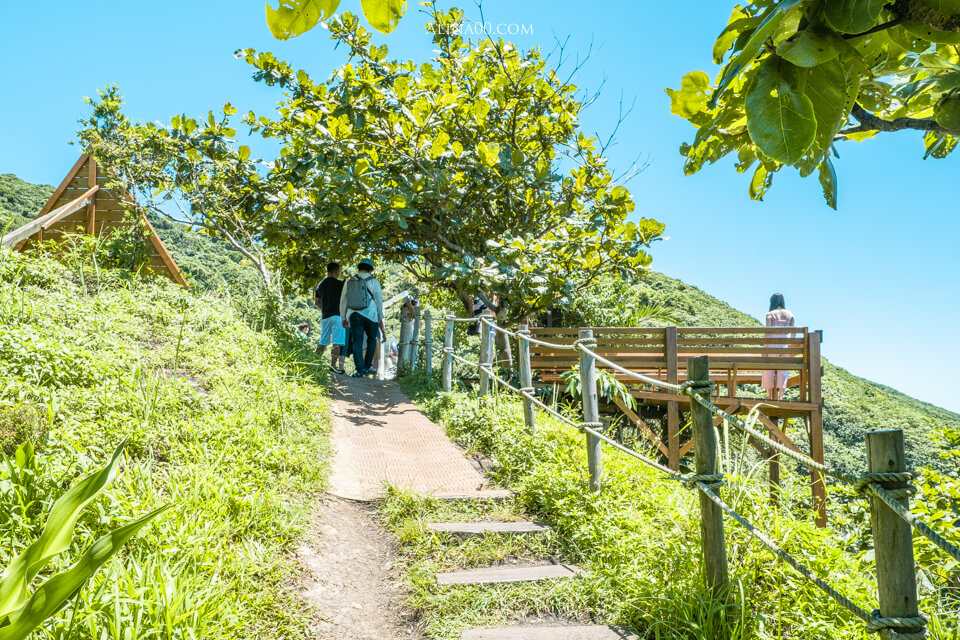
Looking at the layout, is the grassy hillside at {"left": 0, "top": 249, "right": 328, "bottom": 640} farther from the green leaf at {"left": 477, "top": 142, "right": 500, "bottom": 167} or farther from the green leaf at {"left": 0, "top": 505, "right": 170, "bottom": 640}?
the green leaf at {"left": 477, "top": 142, "right": 500, "bottom": 167}

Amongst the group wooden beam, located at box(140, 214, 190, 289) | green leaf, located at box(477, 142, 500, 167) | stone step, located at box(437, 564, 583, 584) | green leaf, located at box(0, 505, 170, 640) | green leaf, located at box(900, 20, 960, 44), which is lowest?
stone step, located at box(437, 564, 583, 584)

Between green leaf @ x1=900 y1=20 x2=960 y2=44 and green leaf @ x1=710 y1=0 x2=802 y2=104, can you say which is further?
green leaf @ x1=900 y1=20 x2=960 y2=44

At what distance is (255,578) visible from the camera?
9.14 ft

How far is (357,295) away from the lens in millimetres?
8508

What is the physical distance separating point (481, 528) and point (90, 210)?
10.0 metres

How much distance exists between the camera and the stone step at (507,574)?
3080 mm

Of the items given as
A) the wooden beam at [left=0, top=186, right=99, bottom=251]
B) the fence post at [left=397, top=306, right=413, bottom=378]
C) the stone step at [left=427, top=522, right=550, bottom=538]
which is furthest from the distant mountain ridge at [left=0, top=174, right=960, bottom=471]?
the stone step at [left=427, top=522, right=550, bottom=538]

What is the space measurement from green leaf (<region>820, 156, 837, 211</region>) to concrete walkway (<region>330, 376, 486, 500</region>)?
3364mm

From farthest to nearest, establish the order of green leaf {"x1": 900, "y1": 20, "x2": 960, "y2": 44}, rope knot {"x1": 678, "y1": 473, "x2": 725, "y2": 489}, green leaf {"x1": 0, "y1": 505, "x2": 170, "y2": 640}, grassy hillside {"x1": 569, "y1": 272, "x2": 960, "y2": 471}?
1. grassy hillside {"x1": 569, "y1": 272, "x2": 960, "y2": 471}
2. rope knot {"x1": 678, "y1": 473, "x2": 725, "y2": 489}
3. green leaf {"x1": 0, "y1": 505, "x2": 170, "y2": 640}
4. green leaf {"x1": 900, "y1": 20, "x2": 960, "y2": 44}

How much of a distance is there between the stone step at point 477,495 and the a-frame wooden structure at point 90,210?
7155 millimetres

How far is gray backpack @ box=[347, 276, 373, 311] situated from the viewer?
8508 millimetres

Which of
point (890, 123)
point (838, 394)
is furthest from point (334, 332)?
point (838, 394)

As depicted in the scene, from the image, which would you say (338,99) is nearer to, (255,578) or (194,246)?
(255,578)

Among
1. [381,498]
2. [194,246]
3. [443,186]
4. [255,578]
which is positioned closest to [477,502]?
[381,498]
